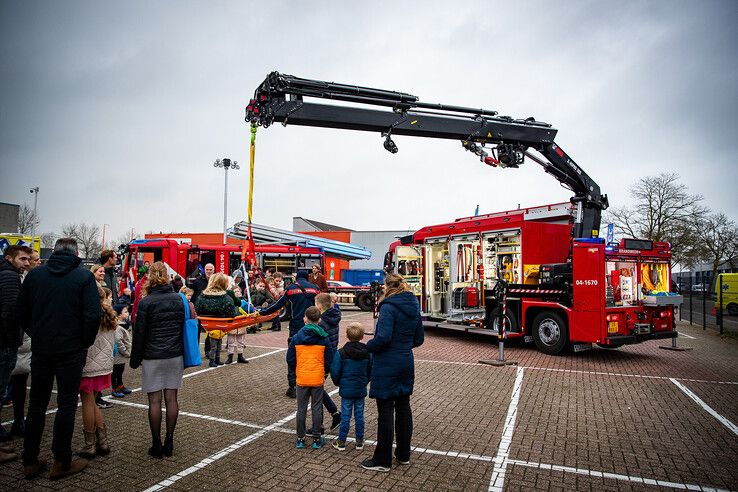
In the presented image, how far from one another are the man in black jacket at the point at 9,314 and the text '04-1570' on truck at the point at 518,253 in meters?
5.82

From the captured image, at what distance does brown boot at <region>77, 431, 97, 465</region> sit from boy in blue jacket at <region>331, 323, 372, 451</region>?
7.59ft

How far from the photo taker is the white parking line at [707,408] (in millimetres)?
5637

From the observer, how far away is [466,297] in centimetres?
1266

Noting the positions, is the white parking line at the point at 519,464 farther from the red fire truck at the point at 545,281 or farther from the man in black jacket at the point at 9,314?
the red fire truck at the point at 545,281

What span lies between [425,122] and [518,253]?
157 inches

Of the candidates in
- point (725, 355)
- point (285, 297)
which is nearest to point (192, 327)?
point (285, 297)

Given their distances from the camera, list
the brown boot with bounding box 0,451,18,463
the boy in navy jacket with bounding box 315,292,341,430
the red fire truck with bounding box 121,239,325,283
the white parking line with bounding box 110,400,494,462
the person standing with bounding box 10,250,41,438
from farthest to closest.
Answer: the red fire truck with bounding box 121,239,325,283
the boy in navy jacket with bounding box 315,292,341,430
the person standing with bounding box 10,250,41,438
the white parking line with bounding box 110,400,494,462
the brown boot with bounding box 0,451,18,463

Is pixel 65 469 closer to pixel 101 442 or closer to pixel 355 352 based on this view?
pixel 101 442

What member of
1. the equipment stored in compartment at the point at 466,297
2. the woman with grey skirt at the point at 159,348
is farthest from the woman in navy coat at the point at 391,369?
the equipment stored in compartment at the point at 466,297

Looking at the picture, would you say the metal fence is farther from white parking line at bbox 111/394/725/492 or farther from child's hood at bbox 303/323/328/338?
child's hood at bbox 303/323/328/338

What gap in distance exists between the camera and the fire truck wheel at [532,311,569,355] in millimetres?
10297

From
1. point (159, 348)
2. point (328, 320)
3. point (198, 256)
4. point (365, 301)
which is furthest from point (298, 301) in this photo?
point (365, 301)

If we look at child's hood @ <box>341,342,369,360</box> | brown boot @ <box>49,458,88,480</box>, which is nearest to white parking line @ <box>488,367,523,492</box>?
child's hood @ <box>341,342,369,360</box>

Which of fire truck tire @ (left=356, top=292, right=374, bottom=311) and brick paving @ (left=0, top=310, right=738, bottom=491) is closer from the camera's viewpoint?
brick paving @ (left=0, top=310, right=738, bottom=491)
